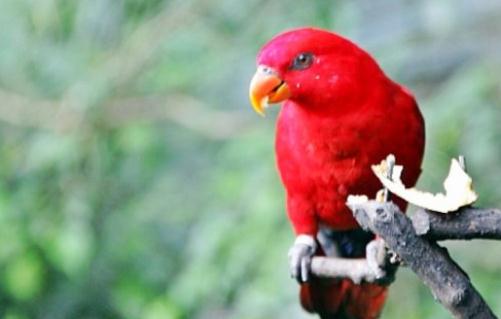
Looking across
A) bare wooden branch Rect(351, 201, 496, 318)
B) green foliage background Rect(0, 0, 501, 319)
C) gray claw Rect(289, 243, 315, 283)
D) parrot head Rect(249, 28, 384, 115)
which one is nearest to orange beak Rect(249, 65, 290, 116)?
parrot head Rect(249, 28, 384, 115)

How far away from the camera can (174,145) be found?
4.06 m

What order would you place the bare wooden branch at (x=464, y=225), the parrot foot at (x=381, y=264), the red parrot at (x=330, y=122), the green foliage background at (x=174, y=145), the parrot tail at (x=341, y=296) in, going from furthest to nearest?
the green foliage background at (x=174, y=145), the parrot tail at (x=341, y=296), the red parrot at (x=330, y=122), the parrot foot at (x=381, y=264), the bare wooden branch at (x=464, y=225)

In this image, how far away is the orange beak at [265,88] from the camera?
1799 mm

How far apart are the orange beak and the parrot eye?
0.10 ft

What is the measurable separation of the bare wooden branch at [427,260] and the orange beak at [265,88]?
0.52 metres

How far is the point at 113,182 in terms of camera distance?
→ 12.6 feet

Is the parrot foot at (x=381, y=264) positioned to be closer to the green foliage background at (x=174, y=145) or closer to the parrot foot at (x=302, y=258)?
the parrot foot at (x=302, y=258)

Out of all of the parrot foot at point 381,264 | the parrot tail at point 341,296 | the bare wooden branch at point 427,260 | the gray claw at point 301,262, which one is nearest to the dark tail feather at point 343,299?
the parrot tail at point 341,296

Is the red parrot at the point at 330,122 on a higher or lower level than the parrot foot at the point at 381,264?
higher

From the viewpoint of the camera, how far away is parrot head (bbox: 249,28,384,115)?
1810mm

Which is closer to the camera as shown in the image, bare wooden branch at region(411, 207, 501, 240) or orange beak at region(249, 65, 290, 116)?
bare wooden branch at region(411, 207, 501, 240)

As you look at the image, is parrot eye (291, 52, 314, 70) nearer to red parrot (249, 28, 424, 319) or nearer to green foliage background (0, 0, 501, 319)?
red parrot (249, 28, 424, 319)

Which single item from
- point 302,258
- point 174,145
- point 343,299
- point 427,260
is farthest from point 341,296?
point 174,145

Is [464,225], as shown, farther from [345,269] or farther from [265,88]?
[265,88]
